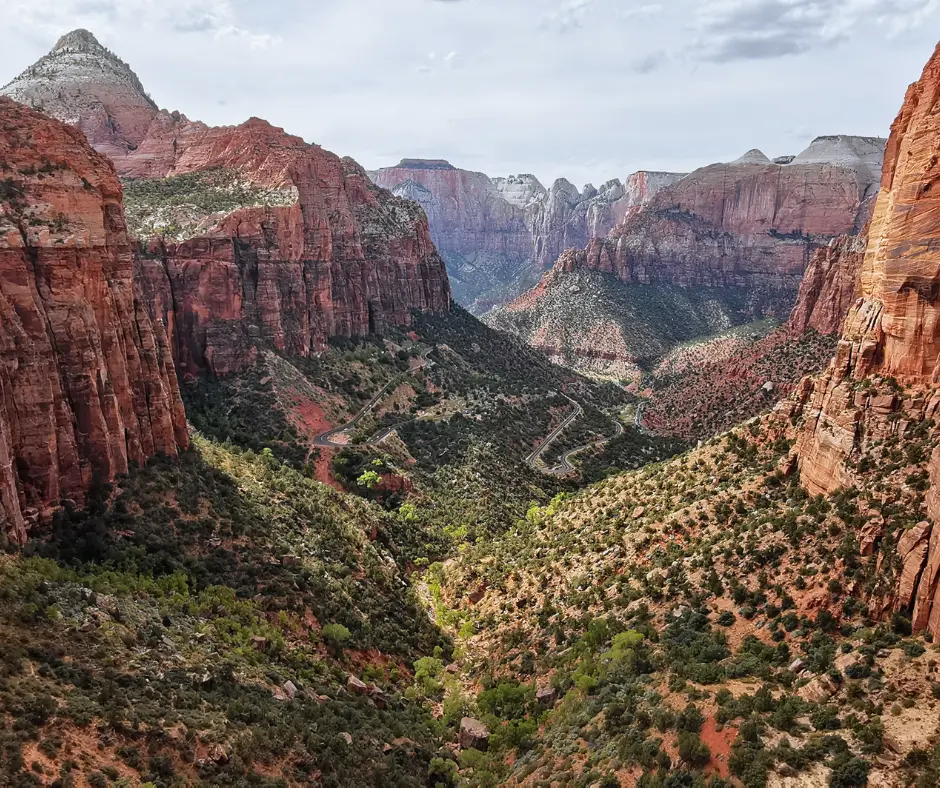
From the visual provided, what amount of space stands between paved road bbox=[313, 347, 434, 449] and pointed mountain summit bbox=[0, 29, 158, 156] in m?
65.8

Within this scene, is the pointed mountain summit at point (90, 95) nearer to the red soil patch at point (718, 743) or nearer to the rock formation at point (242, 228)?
the rock formation at point (242, 228)

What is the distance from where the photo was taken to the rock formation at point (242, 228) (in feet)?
303

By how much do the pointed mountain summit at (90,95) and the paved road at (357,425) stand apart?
6575cm

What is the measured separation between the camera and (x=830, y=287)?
10706cm

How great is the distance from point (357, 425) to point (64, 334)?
184 feet

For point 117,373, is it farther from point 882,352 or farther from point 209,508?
point 882,352

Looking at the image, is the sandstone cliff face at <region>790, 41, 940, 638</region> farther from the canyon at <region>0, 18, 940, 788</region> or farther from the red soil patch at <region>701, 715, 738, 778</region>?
the red soil patch at <region>701, 715, 738, 778</region>

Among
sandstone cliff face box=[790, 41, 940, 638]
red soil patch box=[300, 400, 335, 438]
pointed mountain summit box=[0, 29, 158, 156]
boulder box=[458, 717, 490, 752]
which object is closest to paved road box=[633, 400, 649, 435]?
red soil patch box=[300, 400, 335, 438]

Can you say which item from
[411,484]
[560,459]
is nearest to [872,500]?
[411,484]

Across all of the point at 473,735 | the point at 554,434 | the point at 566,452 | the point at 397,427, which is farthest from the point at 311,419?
the point at 473,735

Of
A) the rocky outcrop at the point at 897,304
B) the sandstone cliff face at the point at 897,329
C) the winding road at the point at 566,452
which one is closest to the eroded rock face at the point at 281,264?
the winding road at the point at 566,452

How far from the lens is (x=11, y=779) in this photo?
21828 mm

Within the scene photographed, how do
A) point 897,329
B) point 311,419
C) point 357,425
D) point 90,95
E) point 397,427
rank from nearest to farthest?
point 897,329 → point 311,419 → point 357,425 → point 397,427 → point 90,95

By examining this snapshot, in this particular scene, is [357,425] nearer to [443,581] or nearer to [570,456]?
[570,456]
